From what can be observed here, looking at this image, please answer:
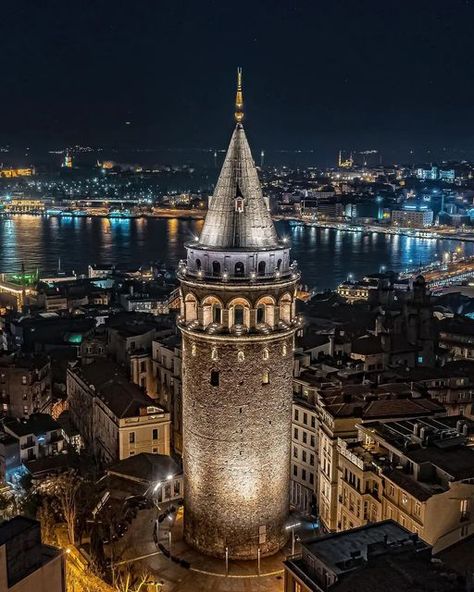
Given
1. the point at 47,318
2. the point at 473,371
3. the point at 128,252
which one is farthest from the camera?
the point at 128,252

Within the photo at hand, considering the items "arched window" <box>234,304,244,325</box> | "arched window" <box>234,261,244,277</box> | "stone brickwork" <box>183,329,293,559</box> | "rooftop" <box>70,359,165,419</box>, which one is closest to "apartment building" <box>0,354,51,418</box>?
"rooftop" <box>70,359,165,419</box>

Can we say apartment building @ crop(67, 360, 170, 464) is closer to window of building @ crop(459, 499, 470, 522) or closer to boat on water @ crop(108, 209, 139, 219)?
window of building @ crop(459, 499, 470, 522)

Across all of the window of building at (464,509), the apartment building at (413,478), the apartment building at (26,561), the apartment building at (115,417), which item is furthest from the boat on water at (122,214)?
the apartment building at (26,561)

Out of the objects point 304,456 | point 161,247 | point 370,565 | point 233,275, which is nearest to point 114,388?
point 304,456

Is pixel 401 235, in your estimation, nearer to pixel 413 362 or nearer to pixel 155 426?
pixel 413 362

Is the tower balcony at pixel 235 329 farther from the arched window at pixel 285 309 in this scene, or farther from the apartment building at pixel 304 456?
the apartment building at pixel 304 456

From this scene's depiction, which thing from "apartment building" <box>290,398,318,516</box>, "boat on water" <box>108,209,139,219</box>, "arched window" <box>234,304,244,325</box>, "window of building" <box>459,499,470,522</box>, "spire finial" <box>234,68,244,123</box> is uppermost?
"spire finial" <box>234,68,244,123</box>

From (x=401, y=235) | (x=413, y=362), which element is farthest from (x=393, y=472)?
(x=401, y=235)
